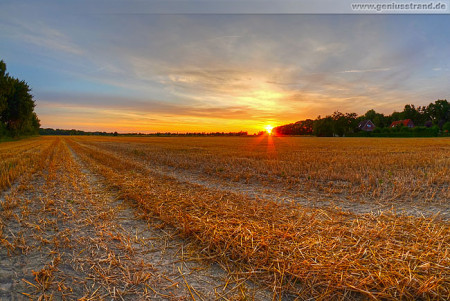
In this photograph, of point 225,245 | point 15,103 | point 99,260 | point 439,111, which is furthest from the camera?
point 439,111

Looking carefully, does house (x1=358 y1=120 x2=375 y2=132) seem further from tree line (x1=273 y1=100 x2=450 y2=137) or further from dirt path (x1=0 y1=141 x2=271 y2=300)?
dirt path (x1=0 y1=141 x2=271 y2=300)

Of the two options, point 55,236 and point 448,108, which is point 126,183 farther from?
point 448,108

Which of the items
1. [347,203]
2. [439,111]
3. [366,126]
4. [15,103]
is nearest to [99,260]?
[347,203]

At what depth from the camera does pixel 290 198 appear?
5871 millimetres

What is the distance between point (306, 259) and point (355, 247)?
0.87 m

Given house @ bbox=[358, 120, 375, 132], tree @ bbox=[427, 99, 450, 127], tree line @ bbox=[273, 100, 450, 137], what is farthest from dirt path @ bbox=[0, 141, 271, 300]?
tree @ bbox=[427, 99, 450, 127]

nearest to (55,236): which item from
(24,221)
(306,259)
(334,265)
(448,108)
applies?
(24,221)

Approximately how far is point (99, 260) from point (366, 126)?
128 meters

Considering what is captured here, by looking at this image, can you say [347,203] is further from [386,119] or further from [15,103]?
[386,119]

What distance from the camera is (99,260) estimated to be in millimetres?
2906

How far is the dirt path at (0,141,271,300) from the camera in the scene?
236cm

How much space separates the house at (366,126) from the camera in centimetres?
10662

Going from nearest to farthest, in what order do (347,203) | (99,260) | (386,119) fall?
(99,260) → (347,203) → (386,119)

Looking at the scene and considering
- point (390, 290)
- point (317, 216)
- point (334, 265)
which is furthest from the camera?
point (317, 216)
